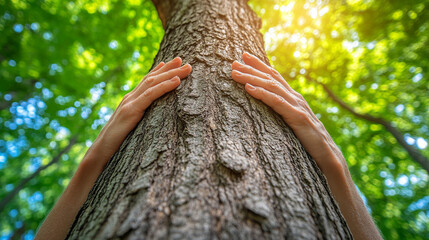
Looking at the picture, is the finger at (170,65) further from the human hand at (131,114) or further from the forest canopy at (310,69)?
the forest canopy at (310,69)

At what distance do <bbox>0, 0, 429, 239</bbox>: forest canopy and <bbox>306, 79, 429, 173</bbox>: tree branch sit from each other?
0.10 feet

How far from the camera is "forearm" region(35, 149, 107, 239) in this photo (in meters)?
1.11

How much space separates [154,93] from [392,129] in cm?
853

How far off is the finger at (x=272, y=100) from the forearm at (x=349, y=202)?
416 millimetres

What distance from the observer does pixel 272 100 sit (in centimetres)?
113

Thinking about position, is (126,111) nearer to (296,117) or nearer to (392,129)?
(296,117)

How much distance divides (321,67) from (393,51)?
2.06 metres

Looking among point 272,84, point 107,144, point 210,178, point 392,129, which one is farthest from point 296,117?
point 392,129

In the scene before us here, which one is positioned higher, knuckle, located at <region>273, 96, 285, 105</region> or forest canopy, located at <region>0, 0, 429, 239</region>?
forest canopy, located at <region>0, 0, 429, 239</region>

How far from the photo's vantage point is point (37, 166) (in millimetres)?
10789

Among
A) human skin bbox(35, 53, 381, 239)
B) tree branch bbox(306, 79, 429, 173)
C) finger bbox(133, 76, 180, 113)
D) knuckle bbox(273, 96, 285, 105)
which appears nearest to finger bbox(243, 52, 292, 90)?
human skin bbox(35, 53, 381, 239)

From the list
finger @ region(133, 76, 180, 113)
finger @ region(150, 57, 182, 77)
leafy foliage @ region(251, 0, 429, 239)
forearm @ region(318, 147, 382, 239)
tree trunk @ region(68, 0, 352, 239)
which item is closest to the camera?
tree trunk @ region(68, 0, 352, 239)

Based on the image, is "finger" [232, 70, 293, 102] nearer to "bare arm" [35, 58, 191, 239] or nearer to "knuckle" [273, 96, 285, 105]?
"knuckle" [273, 96, 285, 105]

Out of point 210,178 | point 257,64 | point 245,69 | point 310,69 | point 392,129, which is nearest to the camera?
point 210,178
